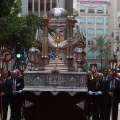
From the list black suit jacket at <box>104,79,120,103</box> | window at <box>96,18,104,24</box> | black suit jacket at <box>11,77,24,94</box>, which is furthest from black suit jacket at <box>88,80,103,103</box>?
window at <box>96,18,104,24</box>

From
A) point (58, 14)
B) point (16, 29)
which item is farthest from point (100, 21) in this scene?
point (58, 14)

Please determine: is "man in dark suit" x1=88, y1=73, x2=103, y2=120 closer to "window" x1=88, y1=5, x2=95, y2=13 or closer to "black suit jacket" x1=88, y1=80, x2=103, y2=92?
"black suit jacket" x1=88, y1=80, x2=103, y2=92

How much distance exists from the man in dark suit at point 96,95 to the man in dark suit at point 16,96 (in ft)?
7.61

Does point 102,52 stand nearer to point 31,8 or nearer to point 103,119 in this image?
point 31,8

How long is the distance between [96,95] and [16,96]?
8.79 feet

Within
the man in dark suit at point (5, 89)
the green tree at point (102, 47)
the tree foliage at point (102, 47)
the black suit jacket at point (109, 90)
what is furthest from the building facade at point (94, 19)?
the man in dark suit at point (5, 89)

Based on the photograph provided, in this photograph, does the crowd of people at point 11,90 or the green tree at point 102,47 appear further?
the green tree at point 102,47

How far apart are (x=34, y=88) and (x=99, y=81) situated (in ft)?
8.96

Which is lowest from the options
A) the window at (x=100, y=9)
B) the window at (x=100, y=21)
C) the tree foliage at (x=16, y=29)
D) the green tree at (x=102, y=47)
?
the green tree at (x=102, y=47)

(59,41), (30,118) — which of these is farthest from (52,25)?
(30,118)

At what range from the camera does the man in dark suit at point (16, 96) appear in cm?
1845

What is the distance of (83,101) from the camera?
16969 millimetres

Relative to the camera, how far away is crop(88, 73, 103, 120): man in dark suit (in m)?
18.5

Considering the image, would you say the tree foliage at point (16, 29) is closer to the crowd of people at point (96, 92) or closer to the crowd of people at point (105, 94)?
the crowd of people at point (96, 92)
